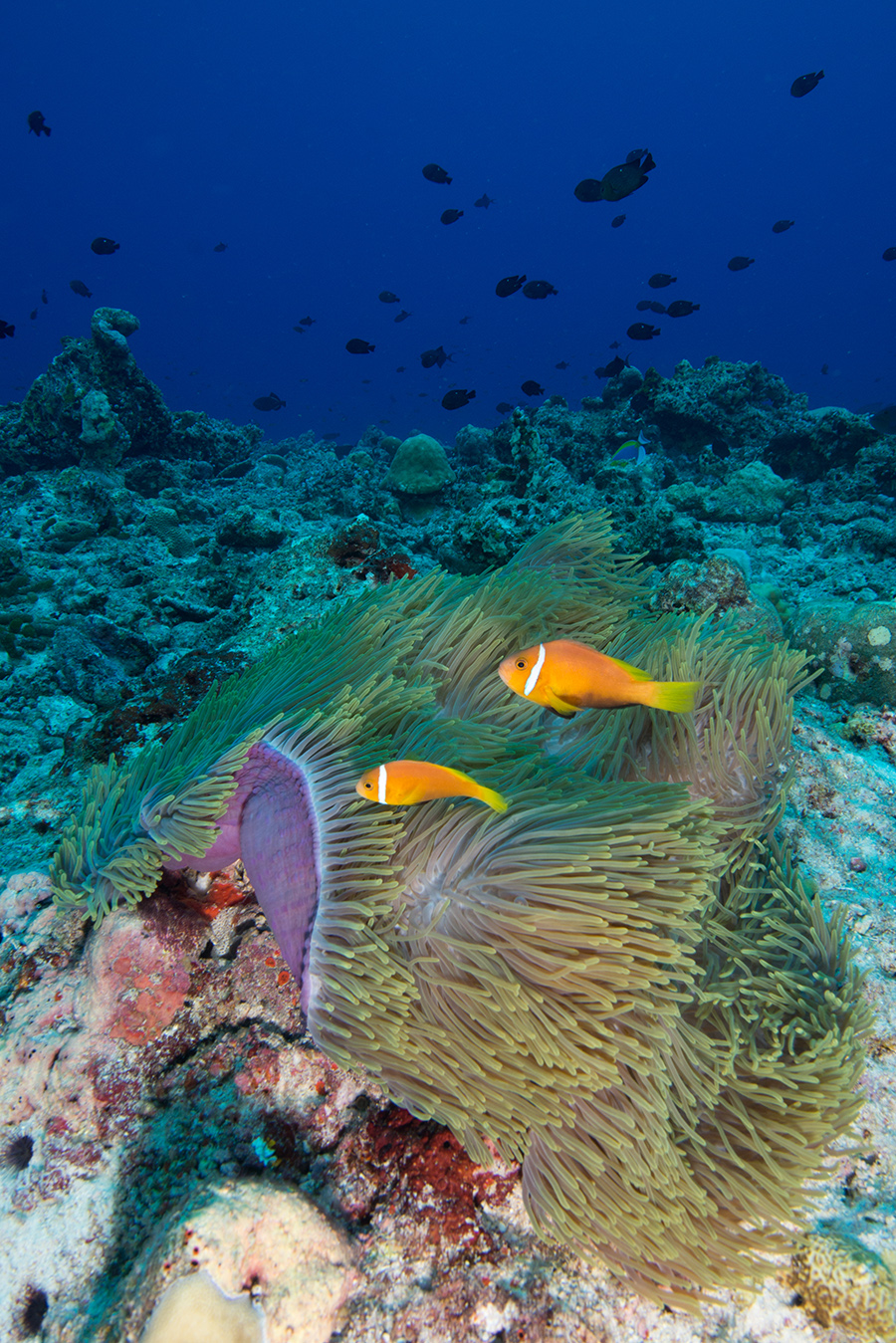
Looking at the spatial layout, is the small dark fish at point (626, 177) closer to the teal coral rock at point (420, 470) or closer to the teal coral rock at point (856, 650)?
the teal coral rock at point (420, 470)

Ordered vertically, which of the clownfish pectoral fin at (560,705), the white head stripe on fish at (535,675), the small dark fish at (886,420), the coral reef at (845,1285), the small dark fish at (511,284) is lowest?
the coral reef at (845,1285)

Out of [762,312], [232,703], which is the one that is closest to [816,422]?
[232,703]

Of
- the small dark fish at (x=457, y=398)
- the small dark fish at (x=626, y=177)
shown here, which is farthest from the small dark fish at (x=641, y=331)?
the small dark fish at (x=457, y=398)

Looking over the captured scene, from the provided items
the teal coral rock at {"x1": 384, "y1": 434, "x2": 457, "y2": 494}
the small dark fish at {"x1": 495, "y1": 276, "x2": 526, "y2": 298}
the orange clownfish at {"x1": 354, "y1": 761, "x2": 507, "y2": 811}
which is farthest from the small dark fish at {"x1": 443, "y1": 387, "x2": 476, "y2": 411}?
the orange clownfish at {"x1": 354, "y1": 761, "x2": 507, "y2": 811}

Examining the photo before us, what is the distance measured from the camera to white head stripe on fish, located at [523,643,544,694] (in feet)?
5.68

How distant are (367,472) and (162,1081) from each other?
897 centimetres

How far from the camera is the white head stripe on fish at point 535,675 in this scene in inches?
68.2

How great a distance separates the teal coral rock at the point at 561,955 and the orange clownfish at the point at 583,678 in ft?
0.85

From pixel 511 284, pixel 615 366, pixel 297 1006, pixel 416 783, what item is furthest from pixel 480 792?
pixel 615 366

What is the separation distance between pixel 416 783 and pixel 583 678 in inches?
21.5

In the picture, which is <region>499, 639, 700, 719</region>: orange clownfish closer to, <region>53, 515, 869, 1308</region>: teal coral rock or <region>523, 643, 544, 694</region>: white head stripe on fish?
<region>523, 643, 544, 694</region>: white head stripe on fish

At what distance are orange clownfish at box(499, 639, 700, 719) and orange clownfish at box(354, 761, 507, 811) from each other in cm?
33

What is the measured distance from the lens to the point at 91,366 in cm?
1023

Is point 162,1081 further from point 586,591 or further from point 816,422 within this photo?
point 816,422
